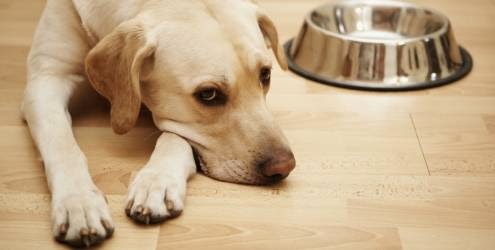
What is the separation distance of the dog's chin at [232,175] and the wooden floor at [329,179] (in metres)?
0.02

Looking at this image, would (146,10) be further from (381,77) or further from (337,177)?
(381,77)

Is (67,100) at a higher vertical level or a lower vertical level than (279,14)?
higher

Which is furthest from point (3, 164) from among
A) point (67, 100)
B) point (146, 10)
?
point (146, 10)

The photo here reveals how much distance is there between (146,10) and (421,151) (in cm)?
97

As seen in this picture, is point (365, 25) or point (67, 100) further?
point (365, 25)

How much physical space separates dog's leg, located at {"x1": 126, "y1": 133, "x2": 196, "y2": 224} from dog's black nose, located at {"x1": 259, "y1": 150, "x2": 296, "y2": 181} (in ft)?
0.73

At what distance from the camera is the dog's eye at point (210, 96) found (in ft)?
5.48

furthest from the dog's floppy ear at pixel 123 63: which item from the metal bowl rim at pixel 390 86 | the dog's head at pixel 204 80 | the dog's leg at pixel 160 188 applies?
the metal bowl rim at pixel 390 86

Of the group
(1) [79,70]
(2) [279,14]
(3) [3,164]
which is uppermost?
(1) [79,70]

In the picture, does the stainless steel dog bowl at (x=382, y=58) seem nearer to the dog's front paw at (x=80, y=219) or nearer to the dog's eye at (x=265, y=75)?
the dog's eye at (x=265, y=75)

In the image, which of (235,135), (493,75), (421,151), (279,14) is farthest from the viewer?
(279,14)

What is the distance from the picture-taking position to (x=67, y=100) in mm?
2002

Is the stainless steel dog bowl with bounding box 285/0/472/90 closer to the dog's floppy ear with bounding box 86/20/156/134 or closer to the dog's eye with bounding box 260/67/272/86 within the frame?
the dog's eye with bounding box 260/67/272/86

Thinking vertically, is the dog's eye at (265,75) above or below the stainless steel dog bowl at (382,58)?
above
